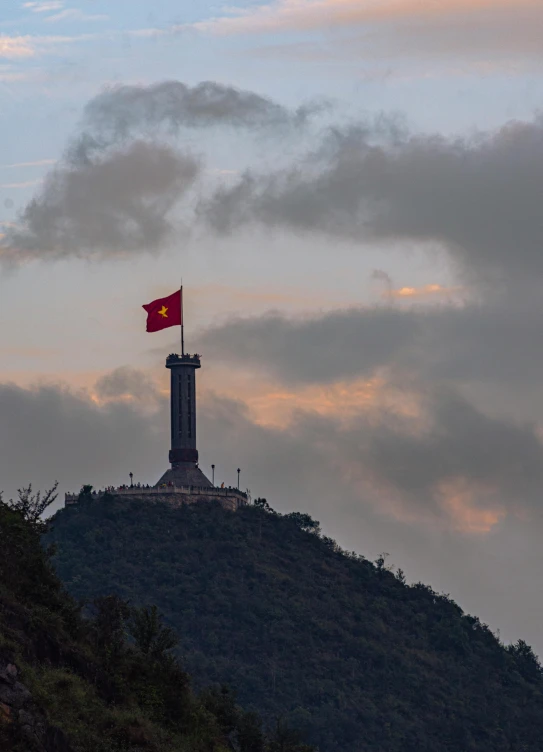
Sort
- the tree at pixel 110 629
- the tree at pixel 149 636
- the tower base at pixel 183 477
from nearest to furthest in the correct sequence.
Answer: the tree at pixel 110 629
the tree at pixel 149 636
the tower base at pixel 183 477

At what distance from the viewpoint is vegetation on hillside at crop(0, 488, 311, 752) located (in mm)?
60419

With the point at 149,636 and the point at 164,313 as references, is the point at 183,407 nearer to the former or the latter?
the point at 164,313

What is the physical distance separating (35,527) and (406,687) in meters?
88.0

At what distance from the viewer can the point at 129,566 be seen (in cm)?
16125

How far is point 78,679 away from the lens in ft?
223

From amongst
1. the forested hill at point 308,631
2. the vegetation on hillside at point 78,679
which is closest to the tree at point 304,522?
the forested hill at point 308,631

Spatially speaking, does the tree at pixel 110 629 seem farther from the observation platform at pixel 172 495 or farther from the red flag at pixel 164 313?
the observation platform at pixel 172 495

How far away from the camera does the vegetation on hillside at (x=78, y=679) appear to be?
198 feet

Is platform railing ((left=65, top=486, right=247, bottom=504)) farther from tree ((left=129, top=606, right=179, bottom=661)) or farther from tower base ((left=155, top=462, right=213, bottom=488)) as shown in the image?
tree ((left=129, top=606, right=179, bottom=661))

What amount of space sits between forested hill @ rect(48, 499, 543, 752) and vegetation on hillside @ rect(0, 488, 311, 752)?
67.3 meters

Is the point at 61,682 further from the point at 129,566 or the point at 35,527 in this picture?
the point at 129,566

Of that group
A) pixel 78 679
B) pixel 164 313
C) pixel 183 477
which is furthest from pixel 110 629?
pixel 183 477

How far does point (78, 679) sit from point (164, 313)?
84.0 metres

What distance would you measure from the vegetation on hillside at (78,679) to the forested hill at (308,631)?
67.3 meters
